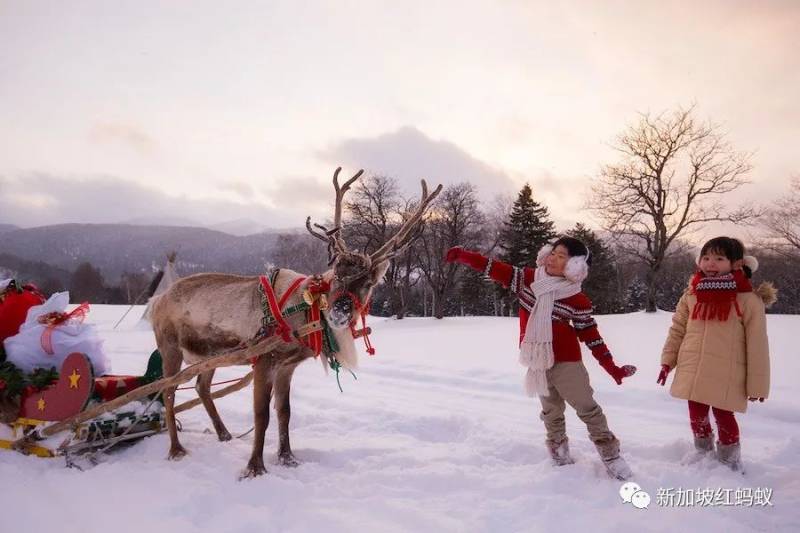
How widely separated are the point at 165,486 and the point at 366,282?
231 centimetres

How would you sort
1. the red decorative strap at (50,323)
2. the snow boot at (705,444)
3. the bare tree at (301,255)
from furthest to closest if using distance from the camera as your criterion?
the bare tree at (301,255) → the red decorative strap at (50,323) → the snow boot at (705,444)

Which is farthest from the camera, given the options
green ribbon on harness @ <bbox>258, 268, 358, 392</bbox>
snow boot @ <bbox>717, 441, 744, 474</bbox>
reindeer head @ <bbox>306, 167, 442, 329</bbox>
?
green ribbon on harness @ <bbox>258, 268, 358, 392</bbox>

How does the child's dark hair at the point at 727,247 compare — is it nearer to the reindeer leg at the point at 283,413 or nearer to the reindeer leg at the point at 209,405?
the reindeer leg at the point at 283,413

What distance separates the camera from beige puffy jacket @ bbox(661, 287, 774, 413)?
339cm

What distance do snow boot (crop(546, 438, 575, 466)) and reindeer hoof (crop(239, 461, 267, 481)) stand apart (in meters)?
2.42

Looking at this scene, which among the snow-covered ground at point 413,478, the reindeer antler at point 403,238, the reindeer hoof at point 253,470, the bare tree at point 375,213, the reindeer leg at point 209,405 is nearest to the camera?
the snow-covered ground at point 413,478

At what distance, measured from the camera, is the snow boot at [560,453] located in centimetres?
372

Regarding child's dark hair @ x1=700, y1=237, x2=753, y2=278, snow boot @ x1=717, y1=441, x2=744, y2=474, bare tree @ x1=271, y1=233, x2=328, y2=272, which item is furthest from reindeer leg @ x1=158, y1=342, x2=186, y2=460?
bare tree @ x1=271, y1=233, x2=328, y2=272

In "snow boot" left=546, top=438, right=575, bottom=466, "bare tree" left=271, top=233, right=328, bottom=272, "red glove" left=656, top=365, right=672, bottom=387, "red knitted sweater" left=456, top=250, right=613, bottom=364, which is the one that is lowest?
"snow boot" left=546, top=438, right=575, bottom=466

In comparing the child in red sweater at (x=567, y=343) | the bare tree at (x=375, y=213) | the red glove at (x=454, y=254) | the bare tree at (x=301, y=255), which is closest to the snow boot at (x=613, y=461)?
the child in red sweater at (x=567, y=343)

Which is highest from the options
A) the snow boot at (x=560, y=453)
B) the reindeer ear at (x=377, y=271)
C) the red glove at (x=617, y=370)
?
the reindeer ear at (x=377, y=271)

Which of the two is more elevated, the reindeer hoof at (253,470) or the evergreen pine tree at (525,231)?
the evergreen pine tree at (525,231)

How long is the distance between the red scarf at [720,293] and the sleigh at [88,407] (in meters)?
3.11

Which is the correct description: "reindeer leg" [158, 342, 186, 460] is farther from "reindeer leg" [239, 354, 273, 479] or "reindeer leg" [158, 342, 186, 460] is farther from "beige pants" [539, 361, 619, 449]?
"beige pants" [539, 361, 619, 449]
